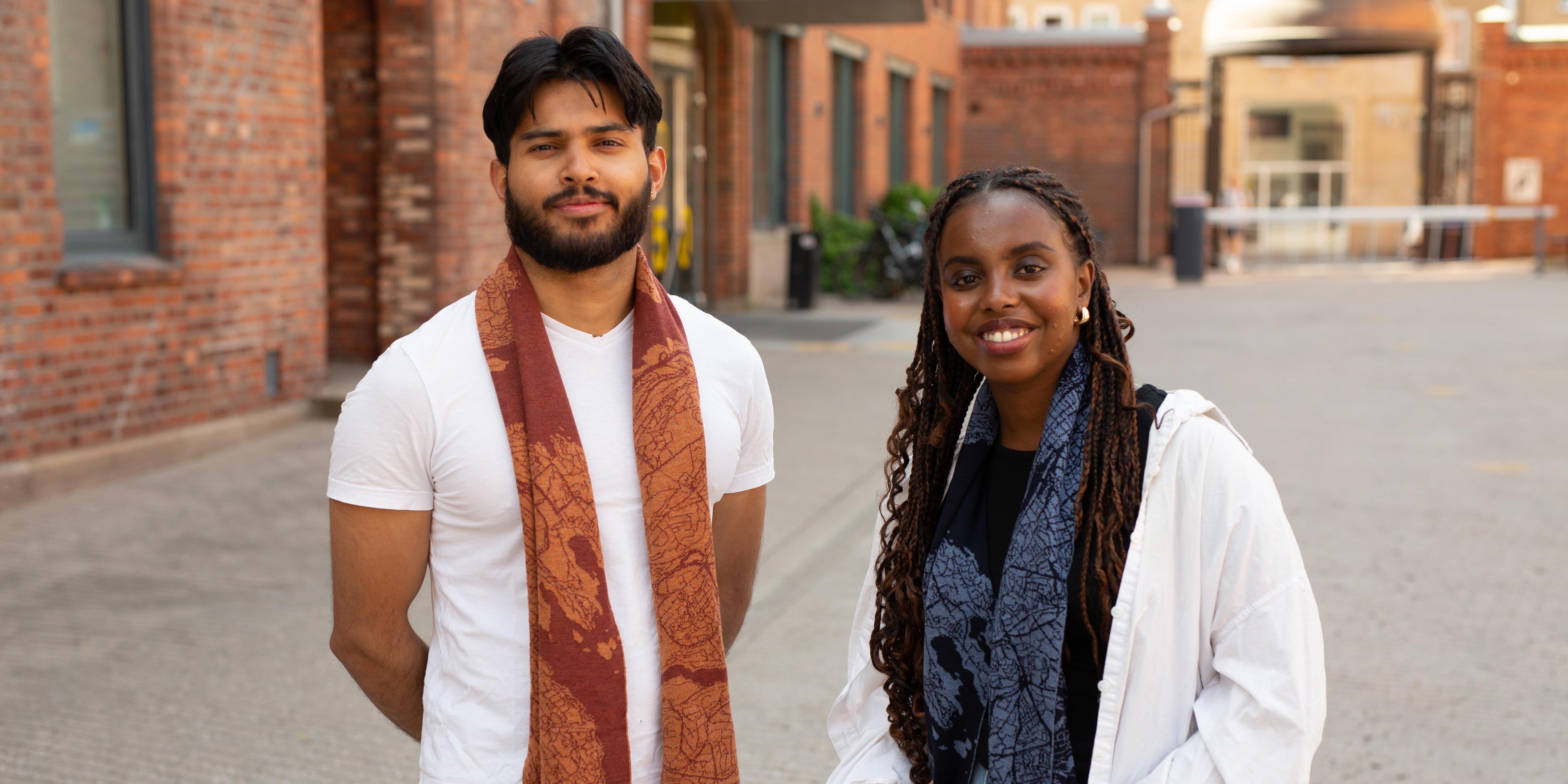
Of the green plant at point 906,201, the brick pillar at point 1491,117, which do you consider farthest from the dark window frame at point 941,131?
the brick pillar at point 1491,117

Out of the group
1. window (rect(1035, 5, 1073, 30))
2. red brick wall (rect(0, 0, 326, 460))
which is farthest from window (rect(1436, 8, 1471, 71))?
red brick wall (rect(0, 0, 326, 460))

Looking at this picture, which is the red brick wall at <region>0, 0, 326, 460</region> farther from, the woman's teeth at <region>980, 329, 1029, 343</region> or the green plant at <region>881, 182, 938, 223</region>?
the green plant at <region>881, 182, 938, 223</region>

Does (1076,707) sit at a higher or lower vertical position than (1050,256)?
lower

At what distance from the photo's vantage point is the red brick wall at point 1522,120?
33906 millimetres

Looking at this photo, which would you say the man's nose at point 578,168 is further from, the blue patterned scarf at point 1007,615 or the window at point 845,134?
the window at point 845,134

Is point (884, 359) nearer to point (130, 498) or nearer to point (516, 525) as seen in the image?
point (130, 498)

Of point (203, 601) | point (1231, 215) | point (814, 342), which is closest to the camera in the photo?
point (203, 601)

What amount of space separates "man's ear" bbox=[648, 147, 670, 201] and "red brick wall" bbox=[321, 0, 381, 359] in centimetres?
953

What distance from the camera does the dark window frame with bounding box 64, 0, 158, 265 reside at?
8.58 meters

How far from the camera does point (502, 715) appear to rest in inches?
83.4

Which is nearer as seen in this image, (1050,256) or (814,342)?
(1050,256)

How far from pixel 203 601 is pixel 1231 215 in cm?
2488

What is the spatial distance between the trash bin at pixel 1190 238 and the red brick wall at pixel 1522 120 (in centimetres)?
1168

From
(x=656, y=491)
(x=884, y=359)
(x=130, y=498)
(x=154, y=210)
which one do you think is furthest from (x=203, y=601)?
(x=884, y=359)
